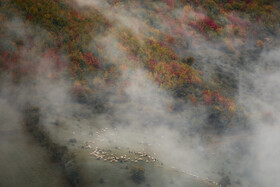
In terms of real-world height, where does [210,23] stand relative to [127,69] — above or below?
above

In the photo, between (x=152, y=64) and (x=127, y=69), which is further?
(x=152, y=64)

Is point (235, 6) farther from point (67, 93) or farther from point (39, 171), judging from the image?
point (39, 171)

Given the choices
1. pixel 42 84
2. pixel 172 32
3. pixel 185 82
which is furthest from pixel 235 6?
pixel 42 84

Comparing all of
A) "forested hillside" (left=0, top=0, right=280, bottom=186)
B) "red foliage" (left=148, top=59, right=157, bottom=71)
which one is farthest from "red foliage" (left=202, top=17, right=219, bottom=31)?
"red foliage" (left=148, top=59, right=157, bottom=71)

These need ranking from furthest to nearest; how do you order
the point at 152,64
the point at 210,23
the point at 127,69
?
the point at 210,23, the point at 152,64, the point at 127,69

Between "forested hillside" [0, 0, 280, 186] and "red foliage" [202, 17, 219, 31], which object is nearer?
"forested hillside" [0, 0, 280, 186]

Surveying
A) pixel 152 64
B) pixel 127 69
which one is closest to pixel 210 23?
pixel 152 64

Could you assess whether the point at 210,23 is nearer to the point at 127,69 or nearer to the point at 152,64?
the point at 152,64

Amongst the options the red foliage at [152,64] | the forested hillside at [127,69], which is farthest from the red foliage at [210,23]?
the red foliage at [152,64]

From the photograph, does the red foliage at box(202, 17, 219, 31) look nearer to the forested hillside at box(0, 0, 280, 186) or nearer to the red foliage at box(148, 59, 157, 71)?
the forested hillside at box(0, 0, 280, 186)

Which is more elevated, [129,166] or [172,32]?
[172,32]

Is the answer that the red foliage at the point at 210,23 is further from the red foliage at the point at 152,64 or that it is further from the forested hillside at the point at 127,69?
the red foliage at the point at 152,64
